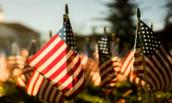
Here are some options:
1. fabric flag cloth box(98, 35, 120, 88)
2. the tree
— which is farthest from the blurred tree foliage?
fabric flag cloth box(98, 35, 120, 88)

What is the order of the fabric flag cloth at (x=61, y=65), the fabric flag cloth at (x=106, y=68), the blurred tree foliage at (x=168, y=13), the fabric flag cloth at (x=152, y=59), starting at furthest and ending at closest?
1. the blurred tree foliage at (x=168, y=13)
2. the fabric flag cloth at (x=106, y=68)
3. the fabric flag cloth at (x=152, y=59)
4. the fabric flag cloth at (x=61, y=65)

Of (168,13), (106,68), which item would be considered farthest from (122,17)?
(106,68)

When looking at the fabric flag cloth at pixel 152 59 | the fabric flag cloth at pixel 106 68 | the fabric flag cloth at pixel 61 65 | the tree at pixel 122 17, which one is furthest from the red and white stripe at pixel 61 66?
the tree at pixel 122 17

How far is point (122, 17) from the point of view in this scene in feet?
223

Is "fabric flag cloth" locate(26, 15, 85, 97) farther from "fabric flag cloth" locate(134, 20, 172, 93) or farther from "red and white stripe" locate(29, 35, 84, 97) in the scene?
"fabric flag cloth" locate(134, 20, 172, 93)

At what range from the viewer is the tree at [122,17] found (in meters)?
66.2

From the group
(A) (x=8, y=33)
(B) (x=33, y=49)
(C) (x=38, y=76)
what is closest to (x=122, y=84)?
(B) (x=33, y=49)

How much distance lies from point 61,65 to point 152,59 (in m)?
2.12

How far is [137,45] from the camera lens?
39.2 ft

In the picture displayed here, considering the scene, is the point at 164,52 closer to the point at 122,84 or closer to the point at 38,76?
the point at 38,76

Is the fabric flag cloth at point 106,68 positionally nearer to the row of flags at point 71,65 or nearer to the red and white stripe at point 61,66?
the row of flags at point 71,65

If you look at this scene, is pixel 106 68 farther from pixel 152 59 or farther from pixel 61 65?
pixel 61 65

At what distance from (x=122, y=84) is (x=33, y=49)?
20.6 ft

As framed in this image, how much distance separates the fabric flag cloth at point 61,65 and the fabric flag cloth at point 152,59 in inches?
59.1
